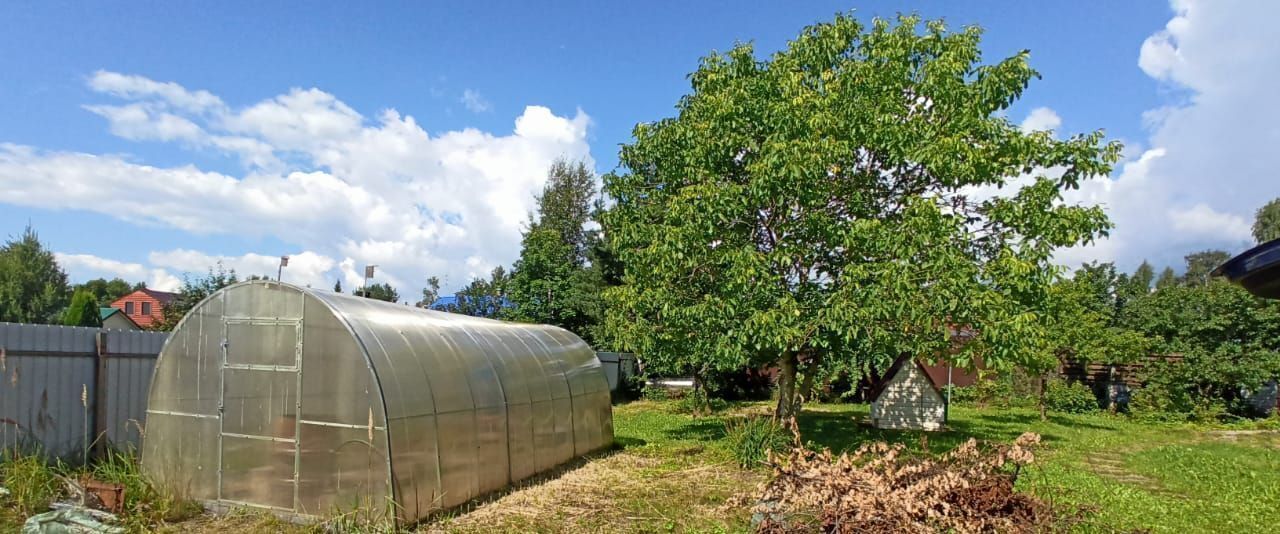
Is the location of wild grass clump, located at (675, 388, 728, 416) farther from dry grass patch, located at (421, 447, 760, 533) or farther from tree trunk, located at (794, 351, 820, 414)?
dry grass patch, located at (421, 447, 760, 533)

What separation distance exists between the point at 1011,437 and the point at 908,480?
1145 cm

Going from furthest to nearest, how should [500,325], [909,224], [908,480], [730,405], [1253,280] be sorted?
[730,405]
[500,325]
[909,224]
[908,480]
[1253,280]

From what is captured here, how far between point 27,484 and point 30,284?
143 feet

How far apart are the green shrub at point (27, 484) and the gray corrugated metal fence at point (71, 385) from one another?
2.33 feet

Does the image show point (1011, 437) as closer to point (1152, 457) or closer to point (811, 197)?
point (1152, 457)

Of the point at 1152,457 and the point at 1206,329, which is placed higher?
the point at 1206,329

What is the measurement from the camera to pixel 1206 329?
67.3 feet

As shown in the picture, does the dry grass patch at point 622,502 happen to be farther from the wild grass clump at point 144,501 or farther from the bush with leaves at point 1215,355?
the bush with leaves at point 1215,355

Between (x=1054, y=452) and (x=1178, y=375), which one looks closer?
(x=1054, y=452)

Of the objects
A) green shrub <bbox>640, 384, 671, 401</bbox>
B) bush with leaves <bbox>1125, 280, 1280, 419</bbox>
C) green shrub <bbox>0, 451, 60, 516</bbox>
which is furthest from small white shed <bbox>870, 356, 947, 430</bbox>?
green shrub <bbox>0, 451, 60, 516</bbox>

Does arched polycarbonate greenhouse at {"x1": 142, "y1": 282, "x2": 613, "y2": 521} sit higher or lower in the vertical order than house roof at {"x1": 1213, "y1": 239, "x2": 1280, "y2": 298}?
lower

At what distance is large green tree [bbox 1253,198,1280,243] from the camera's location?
4007 cm

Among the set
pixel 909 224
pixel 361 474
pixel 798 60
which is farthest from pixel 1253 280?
pixel 798 60

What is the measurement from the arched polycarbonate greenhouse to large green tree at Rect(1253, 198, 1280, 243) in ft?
152
